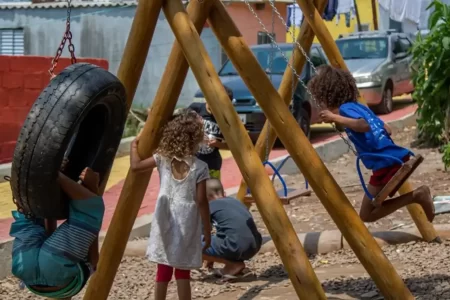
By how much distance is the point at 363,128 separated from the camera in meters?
5.78

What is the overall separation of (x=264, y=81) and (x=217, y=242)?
201cm

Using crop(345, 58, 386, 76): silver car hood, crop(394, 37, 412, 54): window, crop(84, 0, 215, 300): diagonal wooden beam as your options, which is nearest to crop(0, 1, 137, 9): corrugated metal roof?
crop(345, 58, 386, 76): silver car hood

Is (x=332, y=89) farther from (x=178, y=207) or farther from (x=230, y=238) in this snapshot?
(x=230, y=238)

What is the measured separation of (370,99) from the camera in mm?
18672

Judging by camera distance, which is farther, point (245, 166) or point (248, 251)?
point (248, 251)

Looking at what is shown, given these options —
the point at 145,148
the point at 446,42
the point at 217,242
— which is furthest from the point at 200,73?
the point at 446,42

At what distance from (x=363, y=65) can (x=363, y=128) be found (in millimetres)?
13594

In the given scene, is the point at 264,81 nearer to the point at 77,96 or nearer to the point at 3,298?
the point at 77,96

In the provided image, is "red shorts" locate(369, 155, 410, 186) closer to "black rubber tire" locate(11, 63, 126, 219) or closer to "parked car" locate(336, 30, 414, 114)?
"black rubber tire" locate(11, 63, 126, 219)

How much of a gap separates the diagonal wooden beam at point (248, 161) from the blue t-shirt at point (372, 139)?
117cm

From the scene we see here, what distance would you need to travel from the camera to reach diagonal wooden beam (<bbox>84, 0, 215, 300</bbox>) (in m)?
5.40

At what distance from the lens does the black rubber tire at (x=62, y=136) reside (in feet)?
13.9

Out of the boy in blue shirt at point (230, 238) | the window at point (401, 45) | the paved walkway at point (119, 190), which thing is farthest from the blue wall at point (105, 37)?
the boy in blue shirt at point (230, 238)

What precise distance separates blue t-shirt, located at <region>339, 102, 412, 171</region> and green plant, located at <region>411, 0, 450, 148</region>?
5921mm
